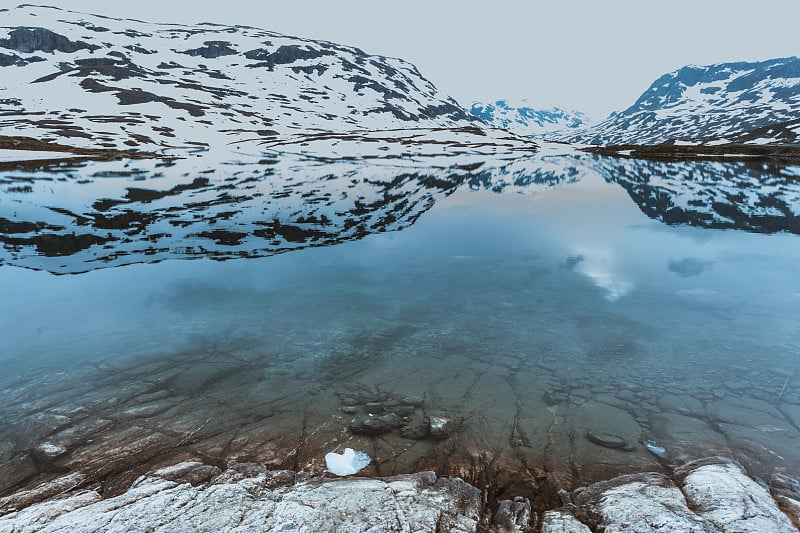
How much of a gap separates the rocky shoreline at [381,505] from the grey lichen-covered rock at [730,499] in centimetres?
2

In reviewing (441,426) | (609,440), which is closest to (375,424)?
(441,426)

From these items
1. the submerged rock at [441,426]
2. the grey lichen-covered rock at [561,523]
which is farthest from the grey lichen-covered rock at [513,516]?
the submerged rock at [441,426]

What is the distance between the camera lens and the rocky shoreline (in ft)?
24.0

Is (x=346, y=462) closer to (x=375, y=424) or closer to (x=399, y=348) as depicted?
(x=375, y=424)

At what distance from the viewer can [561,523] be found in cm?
766

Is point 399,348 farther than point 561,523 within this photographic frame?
Yes

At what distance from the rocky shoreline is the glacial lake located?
0.60 meters

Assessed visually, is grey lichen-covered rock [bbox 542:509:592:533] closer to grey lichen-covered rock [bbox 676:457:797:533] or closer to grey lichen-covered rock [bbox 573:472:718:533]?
grey lichen-covered rock [bbox 573:472:718:533]

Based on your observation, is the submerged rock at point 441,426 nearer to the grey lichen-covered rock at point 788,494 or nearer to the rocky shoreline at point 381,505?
the rocky shoreline at point 381,505

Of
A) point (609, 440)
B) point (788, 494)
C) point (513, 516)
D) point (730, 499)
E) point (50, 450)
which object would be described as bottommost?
point (50, 450)

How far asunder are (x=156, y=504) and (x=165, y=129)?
181607mm

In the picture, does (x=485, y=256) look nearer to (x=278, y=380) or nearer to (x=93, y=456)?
(x=278, y=380)

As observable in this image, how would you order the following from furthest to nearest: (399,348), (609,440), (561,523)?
(399,348) < (609,440) < (561,523)

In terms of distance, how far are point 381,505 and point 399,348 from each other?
763 centimetres
